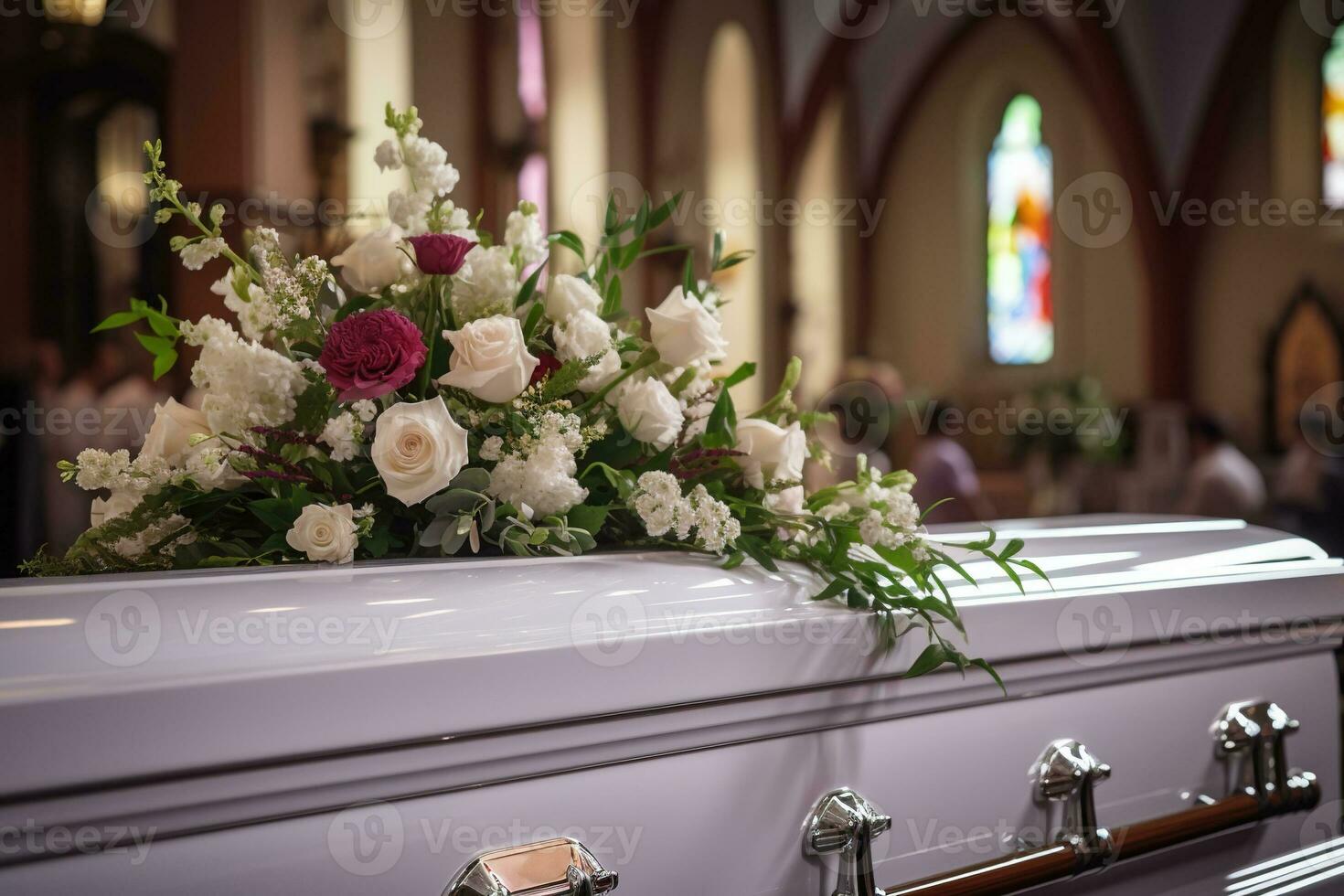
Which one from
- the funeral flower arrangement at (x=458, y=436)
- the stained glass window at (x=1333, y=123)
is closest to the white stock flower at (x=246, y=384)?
the funeral flower arrangement at (x=458, y=436)

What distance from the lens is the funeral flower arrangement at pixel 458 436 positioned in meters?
0.98

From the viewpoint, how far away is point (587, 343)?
106cm

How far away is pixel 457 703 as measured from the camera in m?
0.79

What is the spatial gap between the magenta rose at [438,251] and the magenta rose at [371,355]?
5 centimetres

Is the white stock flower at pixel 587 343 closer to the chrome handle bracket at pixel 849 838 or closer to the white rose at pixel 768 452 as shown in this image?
the white rose at pixel 768 452

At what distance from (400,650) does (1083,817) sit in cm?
71

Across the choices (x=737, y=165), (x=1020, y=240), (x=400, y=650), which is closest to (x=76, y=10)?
(x=737, y=165)

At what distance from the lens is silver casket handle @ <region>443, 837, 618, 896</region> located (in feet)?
2.67

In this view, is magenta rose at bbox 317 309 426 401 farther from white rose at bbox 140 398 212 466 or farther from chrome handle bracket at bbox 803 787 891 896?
chrome handle bracket at bbox 803 787 891 896

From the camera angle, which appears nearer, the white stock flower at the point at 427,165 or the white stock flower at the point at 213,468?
the white stock flower at the point at 213,468

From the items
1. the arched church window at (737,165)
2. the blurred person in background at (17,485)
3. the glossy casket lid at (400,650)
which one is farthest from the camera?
the arched church window at (737,165)

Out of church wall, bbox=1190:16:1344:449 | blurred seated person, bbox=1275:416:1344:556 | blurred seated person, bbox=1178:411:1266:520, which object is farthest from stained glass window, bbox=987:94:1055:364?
blurred seated person, bbox=1178:411:1266:520

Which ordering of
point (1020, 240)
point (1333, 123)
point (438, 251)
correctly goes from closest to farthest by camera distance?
point (438, 251) < point (1333, 123) < point (1020, 240)

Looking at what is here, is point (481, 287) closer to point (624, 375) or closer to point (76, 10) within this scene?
point (624, 375)
